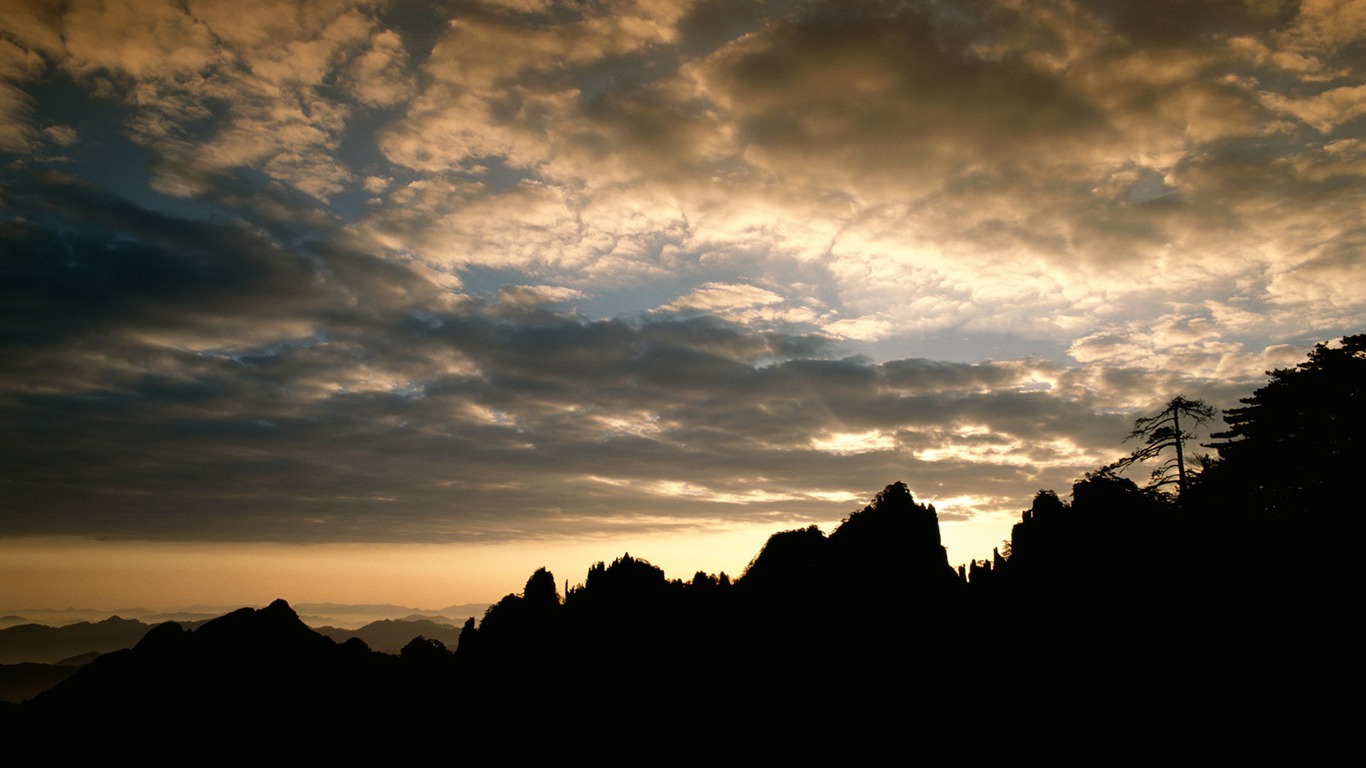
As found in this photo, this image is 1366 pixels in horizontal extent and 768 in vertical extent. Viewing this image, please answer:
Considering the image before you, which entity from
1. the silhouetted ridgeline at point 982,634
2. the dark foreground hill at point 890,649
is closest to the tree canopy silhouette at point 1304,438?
the silhouetted ridgeline at point 982,634

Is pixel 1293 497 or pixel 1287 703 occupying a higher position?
pixel 1293 497

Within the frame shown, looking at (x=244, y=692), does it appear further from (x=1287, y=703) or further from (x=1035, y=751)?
(x=1287, y=703)

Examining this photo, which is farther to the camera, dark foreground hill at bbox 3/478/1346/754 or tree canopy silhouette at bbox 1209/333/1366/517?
tree canopy silhouette at bbox 1209/333/1366/517

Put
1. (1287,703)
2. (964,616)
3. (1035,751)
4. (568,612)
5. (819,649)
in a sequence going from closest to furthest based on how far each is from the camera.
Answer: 1. (1287,703)
2. (1035,751)
3. (964,616)
4. (819,649)
5. (568,612)

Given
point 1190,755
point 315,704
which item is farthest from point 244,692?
point 1190,755

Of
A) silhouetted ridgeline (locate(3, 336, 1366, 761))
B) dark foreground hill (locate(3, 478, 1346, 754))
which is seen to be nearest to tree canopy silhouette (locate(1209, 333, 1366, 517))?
silhouetted ridgeline (locate(3, 336, 1366, 761))

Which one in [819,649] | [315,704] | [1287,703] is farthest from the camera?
[315,704]

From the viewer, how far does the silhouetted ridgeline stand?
3005cm

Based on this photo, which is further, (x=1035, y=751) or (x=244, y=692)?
(x=244, y=692)

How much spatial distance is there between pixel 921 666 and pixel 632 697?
73.8 feet

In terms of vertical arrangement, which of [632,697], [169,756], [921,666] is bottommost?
[169,756]

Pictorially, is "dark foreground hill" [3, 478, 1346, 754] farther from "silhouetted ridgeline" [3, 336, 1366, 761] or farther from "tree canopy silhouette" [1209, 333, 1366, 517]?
"tree canopy silhouette" [1209, 333, 1366, 517]

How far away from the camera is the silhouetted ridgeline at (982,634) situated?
98.6 ft

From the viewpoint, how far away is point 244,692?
79.9 m
